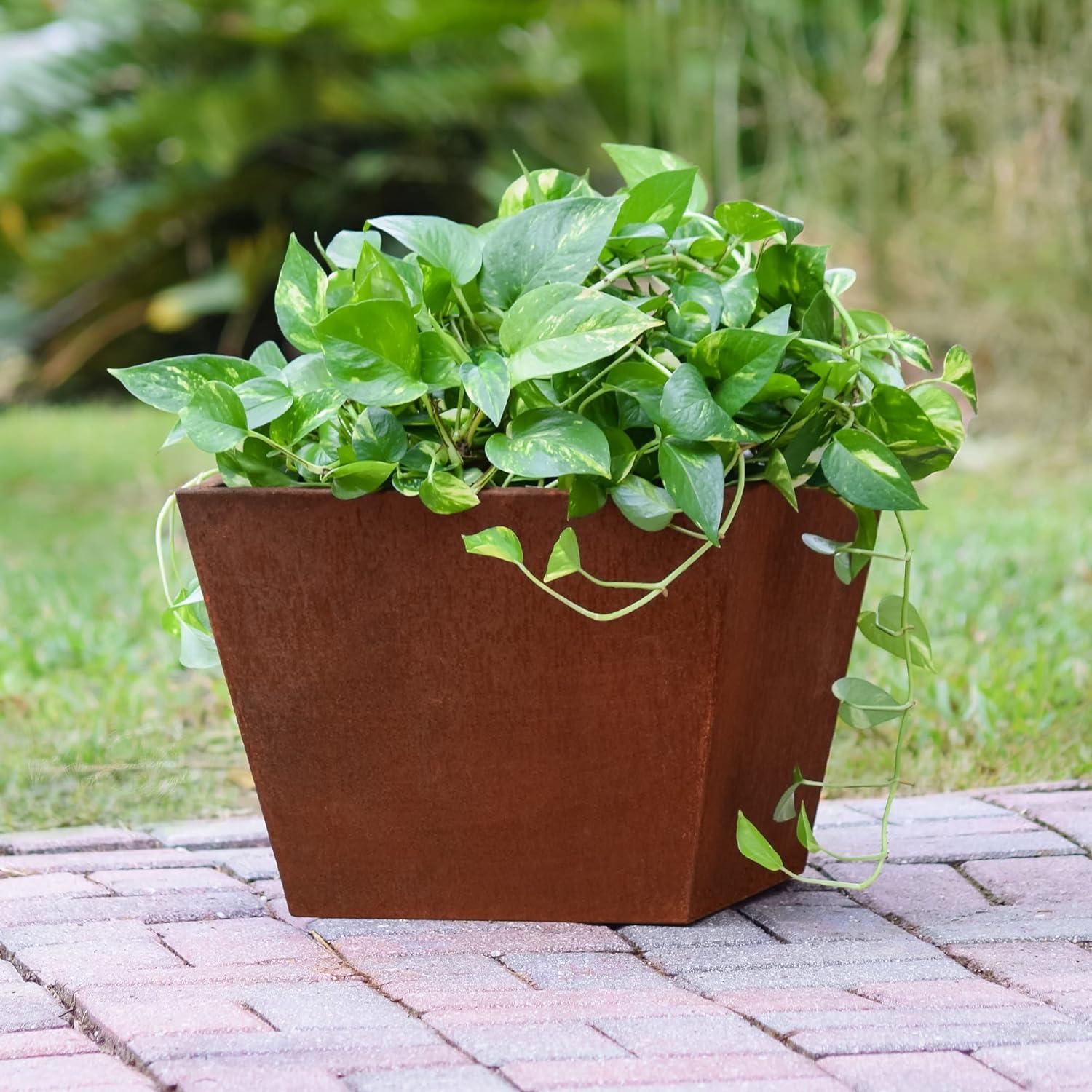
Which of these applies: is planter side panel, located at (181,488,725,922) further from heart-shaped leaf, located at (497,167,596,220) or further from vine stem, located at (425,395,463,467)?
heart-shaped leaf, located at (497,167,596,220)

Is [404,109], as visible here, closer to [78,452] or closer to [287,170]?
[287,170]

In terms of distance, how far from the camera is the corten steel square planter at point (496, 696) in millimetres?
1274

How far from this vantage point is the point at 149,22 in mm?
7070

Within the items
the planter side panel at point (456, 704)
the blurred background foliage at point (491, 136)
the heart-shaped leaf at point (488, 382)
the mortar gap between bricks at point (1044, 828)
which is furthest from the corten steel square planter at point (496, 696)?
the blurred background foliage at point (491, 136)

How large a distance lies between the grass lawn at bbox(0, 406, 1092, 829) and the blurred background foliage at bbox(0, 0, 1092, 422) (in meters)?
1.14

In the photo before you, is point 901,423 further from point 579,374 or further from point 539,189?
point 539,189

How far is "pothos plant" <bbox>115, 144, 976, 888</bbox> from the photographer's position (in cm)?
120

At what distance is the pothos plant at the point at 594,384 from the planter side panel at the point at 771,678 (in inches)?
1.2

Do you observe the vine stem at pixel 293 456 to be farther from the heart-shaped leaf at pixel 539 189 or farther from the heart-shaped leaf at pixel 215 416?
the heart-shaped leaf at pixel 539 189

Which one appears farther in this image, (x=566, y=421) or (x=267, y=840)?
(x=267, y=840)

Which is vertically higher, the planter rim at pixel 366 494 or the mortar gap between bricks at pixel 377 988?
the planter rim at pixel 366 494

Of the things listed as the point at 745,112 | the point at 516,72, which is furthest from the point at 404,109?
the point at 745,112

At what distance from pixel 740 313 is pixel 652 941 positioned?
21.5 inches

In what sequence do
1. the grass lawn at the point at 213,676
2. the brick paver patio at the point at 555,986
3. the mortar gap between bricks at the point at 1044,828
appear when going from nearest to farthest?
the brick paver patio at the point at 555,986 → the mortar gap between bricks at the point at 1044,828 → the grass lawn at the point at 213,676
